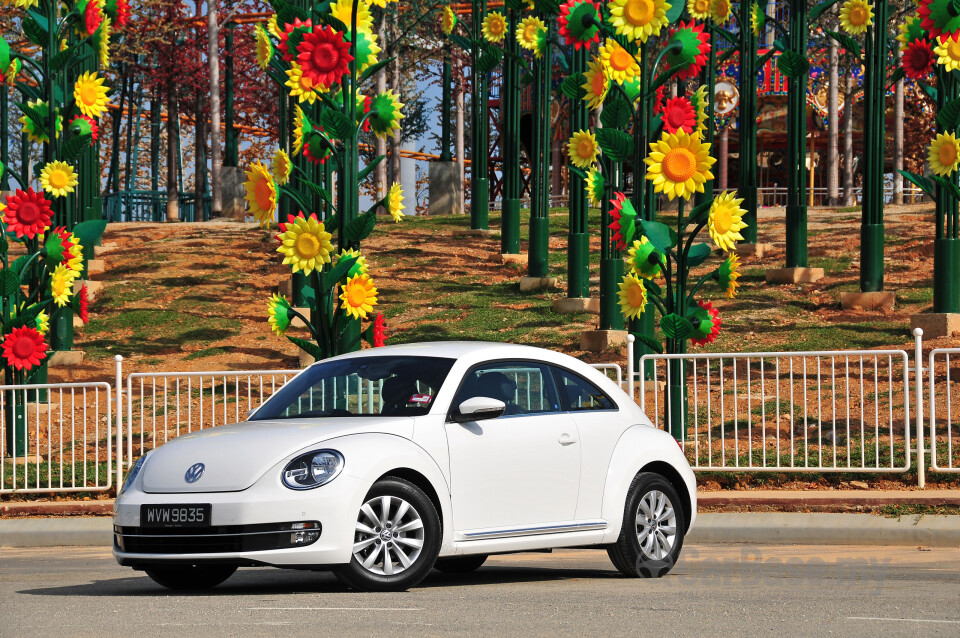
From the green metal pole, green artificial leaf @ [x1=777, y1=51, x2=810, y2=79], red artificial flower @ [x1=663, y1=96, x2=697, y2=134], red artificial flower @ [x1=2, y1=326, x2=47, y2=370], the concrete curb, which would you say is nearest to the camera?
the concrete curb

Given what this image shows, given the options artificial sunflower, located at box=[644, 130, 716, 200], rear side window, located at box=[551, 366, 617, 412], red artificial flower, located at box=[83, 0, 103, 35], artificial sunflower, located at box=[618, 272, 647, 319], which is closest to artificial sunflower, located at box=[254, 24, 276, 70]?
red artificial flower, located at box=[83, 0, 103, 35]

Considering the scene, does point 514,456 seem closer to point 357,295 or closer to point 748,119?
point 357,295

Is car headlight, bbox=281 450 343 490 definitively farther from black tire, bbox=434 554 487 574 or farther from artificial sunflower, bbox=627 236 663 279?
artificial sunflower, bbox=627 236 663 279

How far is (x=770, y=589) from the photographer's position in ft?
29.4

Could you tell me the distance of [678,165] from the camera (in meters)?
14.8

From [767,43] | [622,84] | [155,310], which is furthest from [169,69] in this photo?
[622,84]

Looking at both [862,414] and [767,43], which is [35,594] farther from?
[767,43]

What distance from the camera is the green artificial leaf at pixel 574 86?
17.7 m

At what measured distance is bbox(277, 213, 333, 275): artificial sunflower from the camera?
46.8 ft

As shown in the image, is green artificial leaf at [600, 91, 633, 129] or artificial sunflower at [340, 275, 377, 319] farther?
green artificial leaf at [600, 91, 633, 129]

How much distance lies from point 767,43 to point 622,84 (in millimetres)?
37771

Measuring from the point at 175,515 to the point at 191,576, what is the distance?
880 mm

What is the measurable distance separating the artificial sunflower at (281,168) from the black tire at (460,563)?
18.6 feet

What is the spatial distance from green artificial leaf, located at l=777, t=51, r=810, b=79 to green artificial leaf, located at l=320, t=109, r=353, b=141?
10.4 metres
